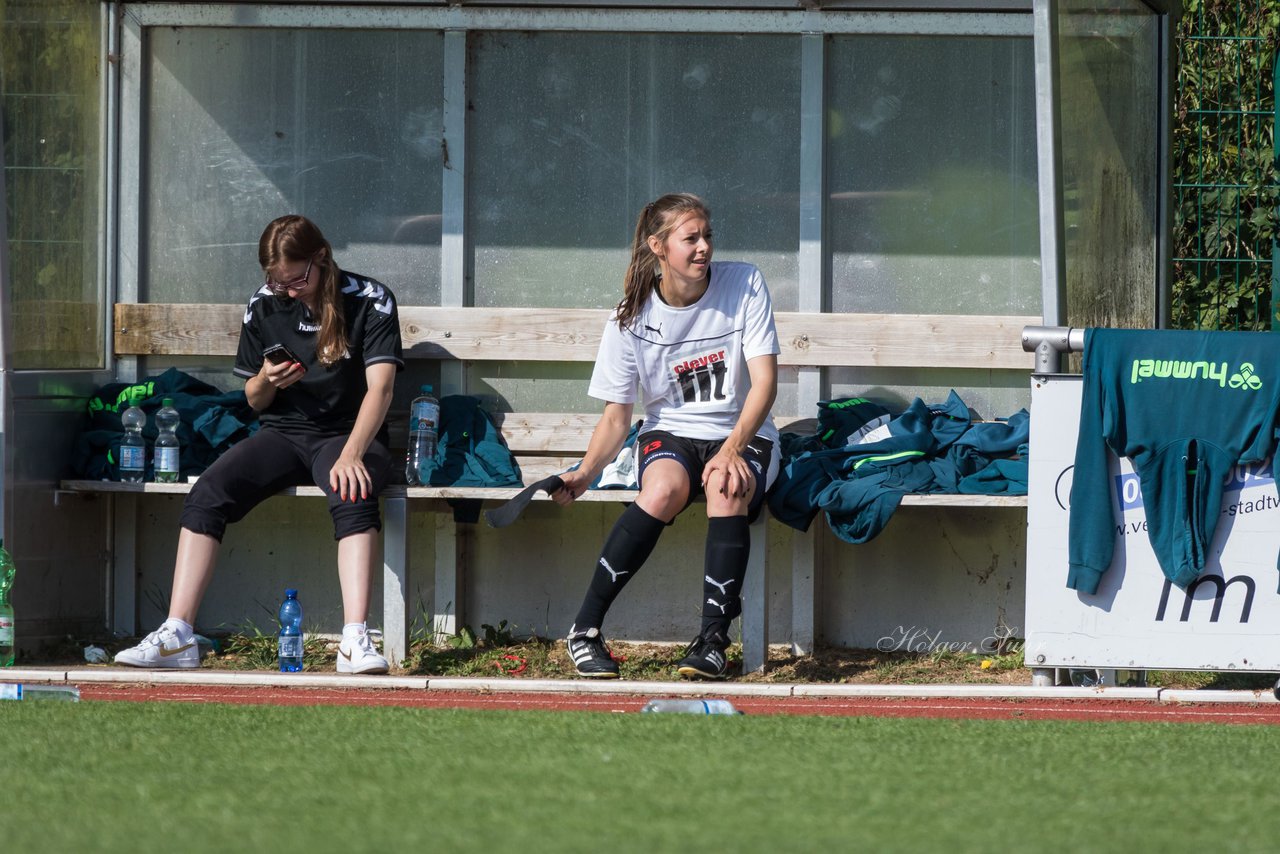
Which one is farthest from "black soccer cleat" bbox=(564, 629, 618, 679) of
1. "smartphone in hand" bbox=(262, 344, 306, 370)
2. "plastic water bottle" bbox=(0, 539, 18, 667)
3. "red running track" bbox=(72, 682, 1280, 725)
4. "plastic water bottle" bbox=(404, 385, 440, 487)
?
"plastic water bottle" bbox=(0, 539, 18, 667)

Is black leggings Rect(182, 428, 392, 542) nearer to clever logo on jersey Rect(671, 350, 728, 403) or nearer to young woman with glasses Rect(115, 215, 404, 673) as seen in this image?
young woman with glasses Rect(115, 215, 404, 673)

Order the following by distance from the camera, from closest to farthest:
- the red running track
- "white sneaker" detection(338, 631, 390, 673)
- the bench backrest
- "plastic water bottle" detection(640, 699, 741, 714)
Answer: "plastic water bottle" detection(640, 699, 741, 714) → the red running track → "white sneaker" detection(338, 631, 390, 673) → the bench backrest

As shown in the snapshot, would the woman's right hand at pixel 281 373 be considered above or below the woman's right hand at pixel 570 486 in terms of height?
above

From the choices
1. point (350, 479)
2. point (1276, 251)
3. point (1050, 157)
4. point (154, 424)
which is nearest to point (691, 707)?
point (350, 479)

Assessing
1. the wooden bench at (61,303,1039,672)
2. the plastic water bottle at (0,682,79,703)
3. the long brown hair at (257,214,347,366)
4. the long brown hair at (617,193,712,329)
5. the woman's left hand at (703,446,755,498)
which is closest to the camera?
the plastic water bottle at (0,682,79,703)

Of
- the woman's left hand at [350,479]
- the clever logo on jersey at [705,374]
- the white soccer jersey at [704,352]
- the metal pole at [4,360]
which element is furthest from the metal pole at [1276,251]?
the metal pole at [4,360]

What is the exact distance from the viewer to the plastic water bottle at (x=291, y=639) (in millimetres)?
6117

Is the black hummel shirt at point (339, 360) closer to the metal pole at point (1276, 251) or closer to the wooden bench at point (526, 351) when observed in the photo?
the wooden bench at point (526, 351)

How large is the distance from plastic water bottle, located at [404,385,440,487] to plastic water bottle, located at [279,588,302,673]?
0.60 metres

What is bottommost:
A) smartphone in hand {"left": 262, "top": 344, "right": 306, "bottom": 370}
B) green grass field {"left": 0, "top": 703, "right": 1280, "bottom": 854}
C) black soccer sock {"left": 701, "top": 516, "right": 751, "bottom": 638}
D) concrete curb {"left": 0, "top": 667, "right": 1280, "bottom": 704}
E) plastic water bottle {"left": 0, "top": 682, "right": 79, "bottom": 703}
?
concrete curb {"left": 0, "top": 667, "right": 1280, "bottom": 704}

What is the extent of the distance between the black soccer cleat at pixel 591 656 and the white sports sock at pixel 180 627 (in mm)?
1302

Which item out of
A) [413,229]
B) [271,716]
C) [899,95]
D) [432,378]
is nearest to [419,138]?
[413,229]

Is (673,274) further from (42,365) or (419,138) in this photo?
(42,365)

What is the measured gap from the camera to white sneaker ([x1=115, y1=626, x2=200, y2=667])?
5676mm
